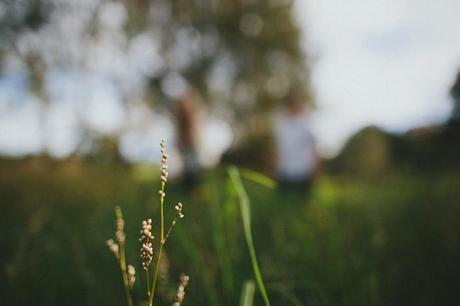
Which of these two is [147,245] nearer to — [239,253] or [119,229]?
[119,229]

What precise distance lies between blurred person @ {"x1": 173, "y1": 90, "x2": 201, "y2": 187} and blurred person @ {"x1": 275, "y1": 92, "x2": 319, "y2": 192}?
207 centimetres

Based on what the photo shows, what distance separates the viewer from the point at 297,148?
6.55m

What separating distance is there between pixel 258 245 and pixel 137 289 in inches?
37.8

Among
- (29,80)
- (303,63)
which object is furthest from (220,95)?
(29,80)

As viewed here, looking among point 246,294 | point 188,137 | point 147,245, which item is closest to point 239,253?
point 246,294

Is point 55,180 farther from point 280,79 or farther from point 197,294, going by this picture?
point 280,79

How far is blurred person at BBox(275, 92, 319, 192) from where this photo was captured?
21.3 ft

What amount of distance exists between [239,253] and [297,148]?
15.2ft

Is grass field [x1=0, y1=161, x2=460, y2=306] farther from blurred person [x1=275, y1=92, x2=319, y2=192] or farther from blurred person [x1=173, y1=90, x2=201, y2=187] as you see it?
blurred person [x1=173, y1=90, x2=201, y2=187]

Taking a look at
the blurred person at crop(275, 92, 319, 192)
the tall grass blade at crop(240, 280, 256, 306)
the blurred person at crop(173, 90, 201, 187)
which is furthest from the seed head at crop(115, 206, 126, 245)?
the blurred person at crop(173, 90, 201, 187)

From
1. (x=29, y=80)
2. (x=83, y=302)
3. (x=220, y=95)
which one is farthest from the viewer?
(x=220, y=95)

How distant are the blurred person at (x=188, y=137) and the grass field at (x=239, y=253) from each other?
3821 mm

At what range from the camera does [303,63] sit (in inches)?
965

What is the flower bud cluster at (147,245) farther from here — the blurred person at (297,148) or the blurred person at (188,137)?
the blurred person at (188,137)
